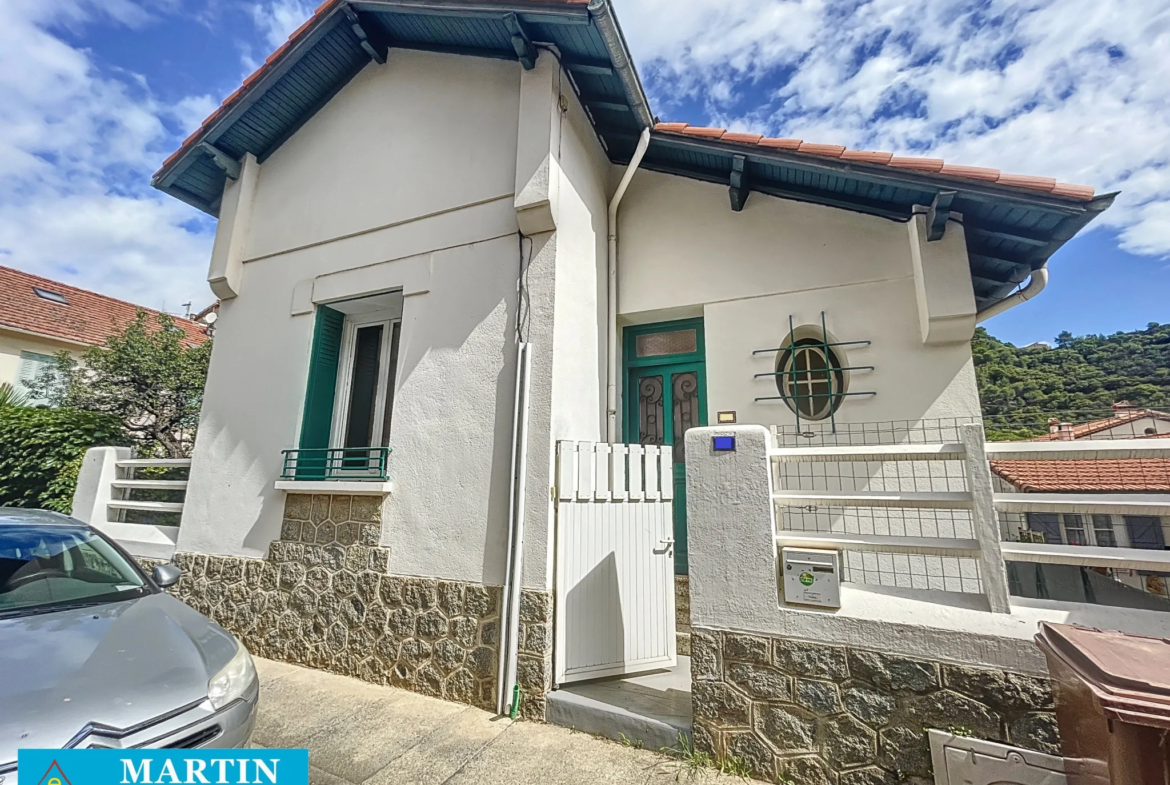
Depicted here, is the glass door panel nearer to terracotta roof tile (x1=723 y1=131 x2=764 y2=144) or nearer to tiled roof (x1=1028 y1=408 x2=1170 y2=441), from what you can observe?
terracotta roof tile (x1=723 y1=131 x2=764 y2=144)

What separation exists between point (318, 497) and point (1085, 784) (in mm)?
5486

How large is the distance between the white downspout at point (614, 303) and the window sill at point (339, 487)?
2288 millimetres

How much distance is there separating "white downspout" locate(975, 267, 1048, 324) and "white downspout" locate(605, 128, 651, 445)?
3.40m

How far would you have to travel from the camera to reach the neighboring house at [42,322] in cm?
1257

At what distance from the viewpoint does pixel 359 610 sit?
441 centimetres

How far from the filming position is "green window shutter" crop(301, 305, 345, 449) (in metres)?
5.18

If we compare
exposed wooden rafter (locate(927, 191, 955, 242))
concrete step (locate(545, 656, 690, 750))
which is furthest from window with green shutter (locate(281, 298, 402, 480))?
exposed wooden rafter (locate(927, 191, 955, 242))

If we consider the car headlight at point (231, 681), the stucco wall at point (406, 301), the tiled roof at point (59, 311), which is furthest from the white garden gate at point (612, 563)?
the tiled roof at point (59, 311)

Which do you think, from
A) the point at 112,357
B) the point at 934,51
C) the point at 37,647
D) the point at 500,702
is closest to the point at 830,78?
the point at 934,51

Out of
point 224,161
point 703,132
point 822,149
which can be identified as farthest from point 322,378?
point 822,149

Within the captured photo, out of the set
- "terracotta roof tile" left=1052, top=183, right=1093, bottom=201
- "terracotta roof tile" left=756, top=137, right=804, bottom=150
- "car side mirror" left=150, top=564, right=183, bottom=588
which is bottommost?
"car side mirror" left=150, top=564, right=183, bottom=588

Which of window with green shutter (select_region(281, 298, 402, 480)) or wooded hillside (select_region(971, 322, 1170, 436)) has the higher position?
wooded hillside (select_region(971, 322, 1170, 436))

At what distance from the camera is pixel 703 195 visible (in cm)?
552

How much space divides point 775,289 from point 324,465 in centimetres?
514
